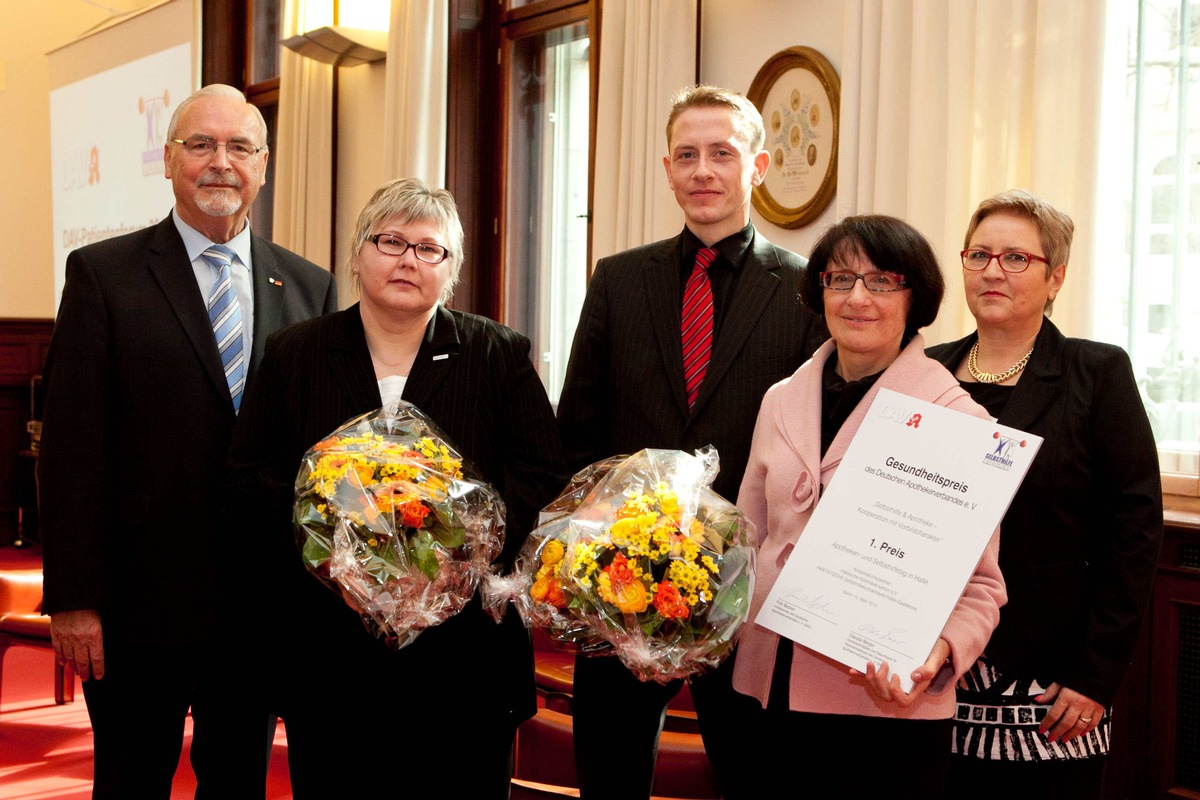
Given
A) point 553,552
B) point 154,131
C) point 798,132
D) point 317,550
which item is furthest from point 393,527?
point 154,131

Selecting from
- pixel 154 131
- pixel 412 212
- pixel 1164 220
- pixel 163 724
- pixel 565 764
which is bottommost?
pixel 565 764

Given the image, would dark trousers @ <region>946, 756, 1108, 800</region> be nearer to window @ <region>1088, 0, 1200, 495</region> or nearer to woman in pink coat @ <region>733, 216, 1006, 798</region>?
woman in pink coat @ <region>733, 216, 1006, 798</region>

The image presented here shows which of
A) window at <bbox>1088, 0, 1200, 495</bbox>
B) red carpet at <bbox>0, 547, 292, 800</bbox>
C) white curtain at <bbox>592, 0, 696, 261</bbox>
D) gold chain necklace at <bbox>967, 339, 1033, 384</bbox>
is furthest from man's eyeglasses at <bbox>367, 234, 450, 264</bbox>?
white curtain at <bbox>592, 0, 696, 261</bbox>

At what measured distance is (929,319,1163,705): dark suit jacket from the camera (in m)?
2.06

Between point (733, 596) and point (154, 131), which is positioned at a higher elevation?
point (154, 131)

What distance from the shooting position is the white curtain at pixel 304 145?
7.32 m

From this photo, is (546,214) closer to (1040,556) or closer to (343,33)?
(343,33)

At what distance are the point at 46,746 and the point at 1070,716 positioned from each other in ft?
12.7

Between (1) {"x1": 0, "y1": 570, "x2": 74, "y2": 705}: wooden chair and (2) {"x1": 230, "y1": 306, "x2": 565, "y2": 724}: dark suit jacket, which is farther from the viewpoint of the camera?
(1) {"x1": 0, "y1": 570, "x2": 74, "y2": 705}: wooden chair

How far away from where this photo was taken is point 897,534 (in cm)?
176

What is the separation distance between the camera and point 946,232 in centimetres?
339

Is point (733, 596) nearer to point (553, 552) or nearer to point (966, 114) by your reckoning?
point (553, 552)
